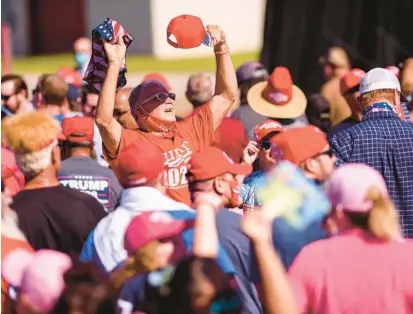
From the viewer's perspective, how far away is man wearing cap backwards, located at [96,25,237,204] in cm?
599

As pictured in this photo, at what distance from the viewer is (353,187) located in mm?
4141

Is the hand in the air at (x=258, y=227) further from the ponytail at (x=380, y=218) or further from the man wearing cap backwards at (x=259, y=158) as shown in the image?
the man wearing cap backwards at (x=259, y=158)

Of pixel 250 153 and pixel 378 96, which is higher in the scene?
pixel 378 96

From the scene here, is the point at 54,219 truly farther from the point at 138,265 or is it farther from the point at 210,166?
the point at 138,265

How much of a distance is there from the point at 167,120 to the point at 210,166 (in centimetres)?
131

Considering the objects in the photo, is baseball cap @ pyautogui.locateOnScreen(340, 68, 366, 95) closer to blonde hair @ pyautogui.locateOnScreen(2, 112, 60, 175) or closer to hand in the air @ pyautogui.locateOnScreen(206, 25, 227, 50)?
hand in the air @ pyautogui.locateOnScreen(206, 25, 227, 50)

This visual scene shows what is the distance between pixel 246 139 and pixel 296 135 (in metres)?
2.23

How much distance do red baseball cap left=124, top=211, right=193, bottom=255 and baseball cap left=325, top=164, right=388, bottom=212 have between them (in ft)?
2.17

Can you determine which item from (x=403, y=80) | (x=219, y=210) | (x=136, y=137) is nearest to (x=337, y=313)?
(x=219, y=210)

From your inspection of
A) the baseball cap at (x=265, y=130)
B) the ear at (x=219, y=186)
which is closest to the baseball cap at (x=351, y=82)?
the baseball cap at (x=265, y=130)

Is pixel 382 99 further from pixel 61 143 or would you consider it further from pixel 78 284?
pixel 78 284

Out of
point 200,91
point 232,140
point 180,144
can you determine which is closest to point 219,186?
point 180,144

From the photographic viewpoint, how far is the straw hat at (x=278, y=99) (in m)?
8.19

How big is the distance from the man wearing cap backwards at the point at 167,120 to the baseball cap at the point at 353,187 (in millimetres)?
1946
